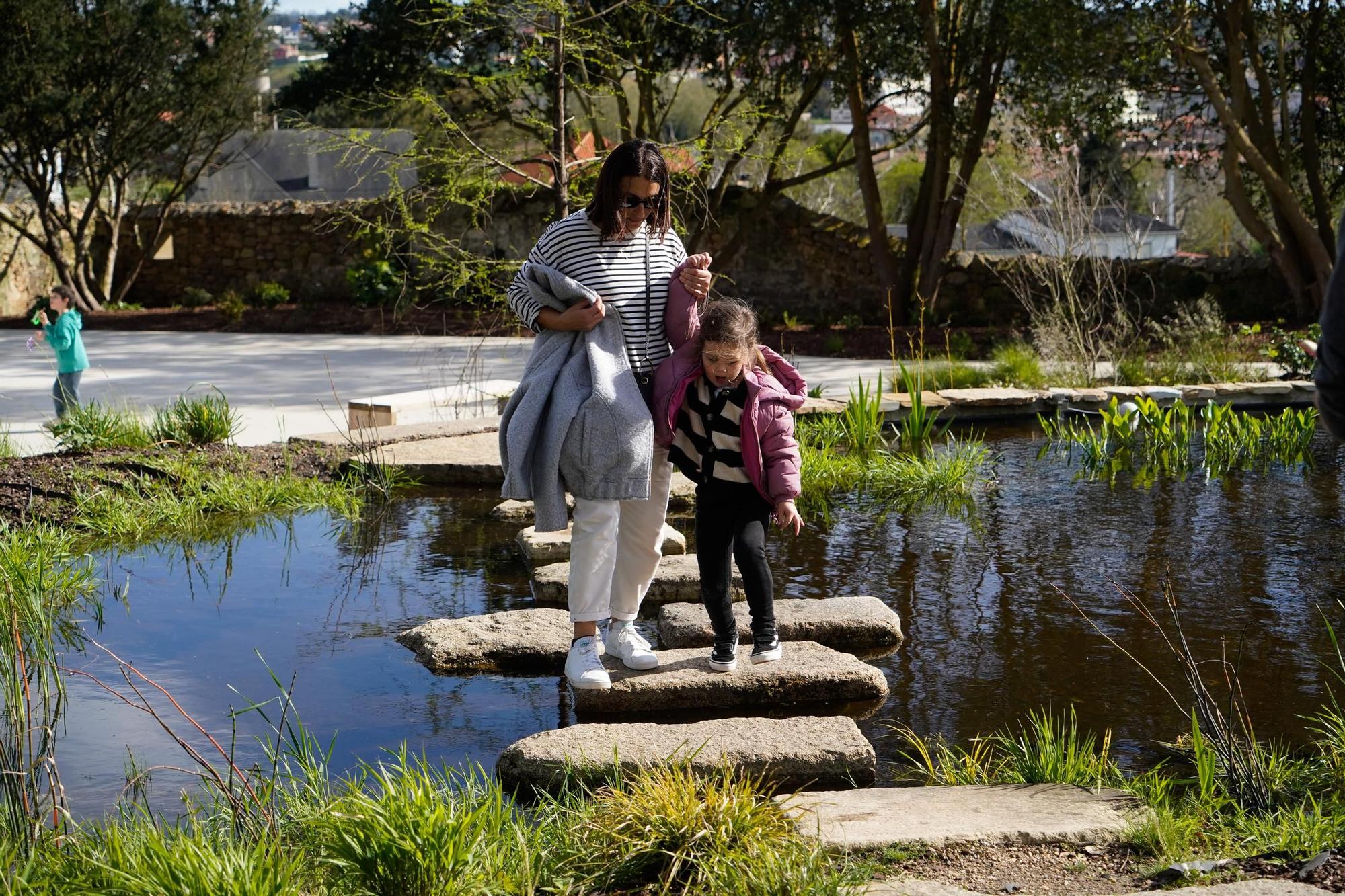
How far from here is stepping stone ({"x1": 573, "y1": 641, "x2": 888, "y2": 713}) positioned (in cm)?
353

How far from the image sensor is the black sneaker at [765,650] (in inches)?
145

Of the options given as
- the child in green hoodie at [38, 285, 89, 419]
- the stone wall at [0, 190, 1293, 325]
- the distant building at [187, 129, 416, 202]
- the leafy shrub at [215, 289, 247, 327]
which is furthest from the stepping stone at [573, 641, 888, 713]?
the distant building at [187, 129, 416, 202]

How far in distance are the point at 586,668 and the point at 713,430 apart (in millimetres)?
727

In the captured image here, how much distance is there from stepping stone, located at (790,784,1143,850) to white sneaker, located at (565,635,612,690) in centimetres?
83

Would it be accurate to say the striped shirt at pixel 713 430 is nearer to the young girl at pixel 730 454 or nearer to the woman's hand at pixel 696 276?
the young girl at pixel 730 454

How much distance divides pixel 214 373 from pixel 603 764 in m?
10.0

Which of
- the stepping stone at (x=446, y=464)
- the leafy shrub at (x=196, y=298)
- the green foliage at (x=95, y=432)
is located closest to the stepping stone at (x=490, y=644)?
the stepping stone at (x=446, y=464)

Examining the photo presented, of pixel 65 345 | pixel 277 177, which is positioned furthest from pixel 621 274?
pixel 277 177

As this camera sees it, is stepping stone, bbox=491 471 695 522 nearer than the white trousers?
No

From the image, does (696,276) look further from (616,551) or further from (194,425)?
(194,425)

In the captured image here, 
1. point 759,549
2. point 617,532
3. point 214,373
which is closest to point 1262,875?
point 759,549

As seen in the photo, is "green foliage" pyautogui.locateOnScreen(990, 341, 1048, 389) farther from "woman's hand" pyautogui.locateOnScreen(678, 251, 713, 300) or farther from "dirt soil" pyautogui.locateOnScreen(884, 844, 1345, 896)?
"dirt soil" pyautogui.locateOnScreen(884, 844, 1345, 896)

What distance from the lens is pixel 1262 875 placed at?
2404 millimetres

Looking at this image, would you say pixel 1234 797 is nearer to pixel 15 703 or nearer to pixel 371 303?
pixel 15 703
